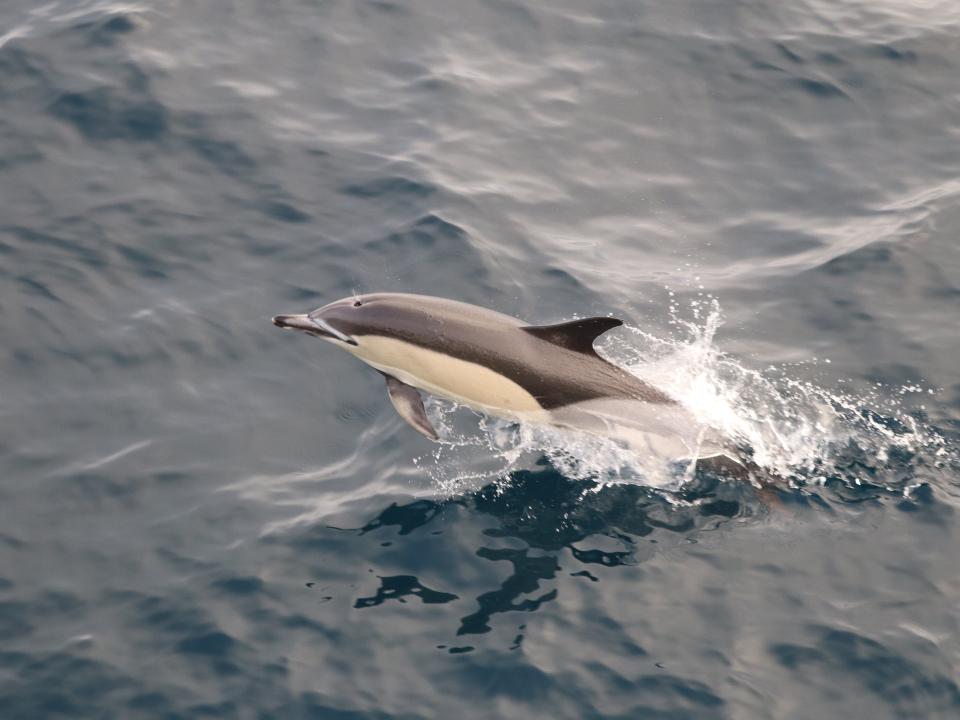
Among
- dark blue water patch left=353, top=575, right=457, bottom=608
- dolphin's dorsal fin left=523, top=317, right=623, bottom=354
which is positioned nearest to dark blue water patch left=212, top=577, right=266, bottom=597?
dark blue water patch left=353, top=575, right=457, bottom=608

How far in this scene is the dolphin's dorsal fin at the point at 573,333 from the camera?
9.66 m

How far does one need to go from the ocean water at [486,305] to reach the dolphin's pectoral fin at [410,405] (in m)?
0.76

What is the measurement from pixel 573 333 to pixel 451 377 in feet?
3.47

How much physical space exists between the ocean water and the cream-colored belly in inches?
32.6

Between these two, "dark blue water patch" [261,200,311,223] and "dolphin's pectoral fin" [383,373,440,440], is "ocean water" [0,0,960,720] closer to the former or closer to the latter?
"dark blue water patch" [261,200,311,223]

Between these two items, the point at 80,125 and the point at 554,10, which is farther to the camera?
the point at 554,10

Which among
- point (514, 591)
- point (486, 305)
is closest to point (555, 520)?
point (514, 591)

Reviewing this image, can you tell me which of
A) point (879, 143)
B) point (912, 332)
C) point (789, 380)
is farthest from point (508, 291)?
point (879, 143)

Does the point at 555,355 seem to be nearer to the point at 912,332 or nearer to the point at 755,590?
the point at 755,590

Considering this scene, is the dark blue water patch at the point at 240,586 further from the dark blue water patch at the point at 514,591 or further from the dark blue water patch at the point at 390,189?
the dark blue water patch at the point at 390,189

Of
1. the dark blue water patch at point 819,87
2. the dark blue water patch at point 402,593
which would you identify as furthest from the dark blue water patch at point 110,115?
the dark blue water patch at point 819,87

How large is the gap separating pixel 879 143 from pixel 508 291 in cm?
554

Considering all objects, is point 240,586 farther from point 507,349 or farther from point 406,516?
point 507,349

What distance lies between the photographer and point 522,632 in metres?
9.00
